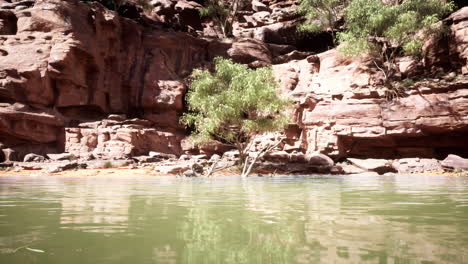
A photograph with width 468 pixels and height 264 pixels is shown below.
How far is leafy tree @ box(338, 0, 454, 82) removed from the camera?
24156 mm

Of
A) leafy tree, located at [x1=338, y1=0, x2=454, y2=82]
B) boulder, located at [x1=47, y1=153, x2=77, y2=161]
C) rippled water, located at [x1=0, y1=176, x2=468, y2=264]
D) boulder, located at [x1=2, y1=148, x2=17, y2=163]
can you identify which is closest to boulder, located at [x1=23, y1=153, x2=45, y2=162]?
boulder, located at [x1=47, y1=153, x2=77, y2=161]

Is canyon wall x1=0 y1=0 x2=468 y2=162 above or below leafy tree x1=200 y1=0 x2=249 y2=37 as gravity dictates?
below

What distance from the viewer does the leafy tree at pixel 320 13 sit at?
33.2 m

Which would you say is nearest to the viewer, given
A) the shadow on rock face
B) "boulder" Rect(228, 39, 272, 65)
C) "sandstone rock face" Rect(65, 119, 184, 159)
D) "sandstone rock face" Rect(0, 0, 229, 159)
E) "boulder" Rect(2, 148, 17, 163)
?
"boulder" Rect(2, 148, 17, 163)

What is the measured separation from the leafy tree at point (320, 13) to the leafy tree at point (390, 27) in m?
5.78

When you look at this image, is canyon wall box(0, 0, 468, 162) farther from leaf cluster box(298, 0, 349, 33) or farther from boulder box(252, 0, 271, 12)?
boulder box(252, 0, 271, 12)

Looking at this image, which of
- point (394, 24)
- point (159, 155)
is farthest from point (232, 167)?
point (394, 24)

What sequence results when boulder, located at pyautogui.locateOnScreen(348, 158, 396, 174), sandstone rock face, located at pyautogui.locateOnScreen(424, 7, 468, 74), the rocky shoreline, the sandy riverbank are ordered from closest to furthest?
1. the sandy riverbank
2. the rocky shoreline
3. boulder, located at pyautogui.locateOnScreen(348, 158, 396, 174)
4. sandstone rock face, located at pyautogui.locateOnScreen(424, 7, 468, 74)

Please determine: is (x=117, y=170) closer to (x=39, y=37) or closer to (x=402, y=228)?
(x=39, y=37)

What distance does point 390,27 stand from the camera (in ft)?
81.8

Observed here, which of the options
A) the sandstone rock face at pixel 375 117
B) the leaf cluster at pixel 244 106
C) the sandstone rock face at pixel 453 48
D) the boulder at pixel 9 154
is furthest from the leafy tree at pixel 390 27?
the boulder at pixel 9 154

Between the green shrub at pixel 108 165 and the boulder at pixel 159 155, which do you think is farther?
the boulder at pixel 159 155

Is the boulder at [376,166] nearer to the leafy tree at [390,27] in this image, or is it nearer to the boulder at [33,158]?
the leafy tree at [390,27]

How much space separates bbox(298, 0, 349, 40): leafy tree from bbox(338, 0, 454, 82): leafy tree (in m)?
5.78
